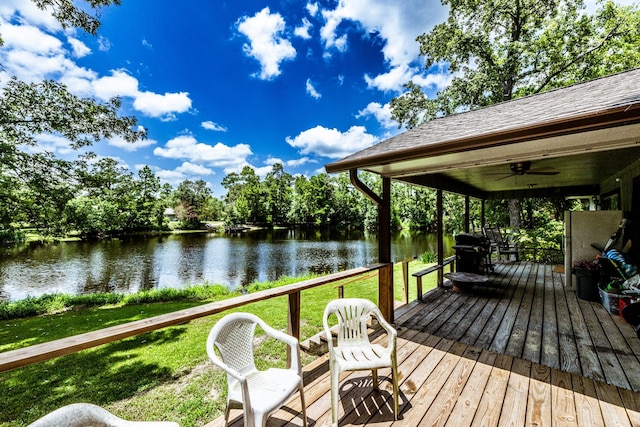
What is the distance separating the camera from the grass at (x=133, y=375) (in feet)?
8.90

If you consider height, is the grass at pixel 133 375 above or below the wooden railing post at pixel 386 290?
below

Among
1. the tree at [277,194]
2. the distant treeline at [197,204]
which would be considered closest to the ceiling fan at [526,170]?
the distant treeline at [197,204]

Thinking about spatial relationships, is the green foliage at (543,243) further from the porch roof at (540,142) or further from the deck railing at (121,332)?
the deck railing at (121,332)

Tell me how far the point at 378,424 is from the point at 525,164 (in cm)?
417

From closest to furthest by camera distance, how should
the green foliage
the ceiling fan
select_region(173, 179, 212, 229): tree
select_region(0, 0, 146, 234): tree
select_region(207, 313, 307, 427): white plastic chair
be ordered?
select_region(207, 313, 307, 427): white plastic chair
the ceiling fan
select_region(0, 0, 146, 234): tree
the green foliage
select_region(173, 179, 212, 229): tree

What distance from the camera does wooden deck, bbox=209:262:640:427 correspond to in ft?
6.37

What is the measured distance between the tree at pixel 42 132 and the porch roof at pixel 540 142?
22.7 ft

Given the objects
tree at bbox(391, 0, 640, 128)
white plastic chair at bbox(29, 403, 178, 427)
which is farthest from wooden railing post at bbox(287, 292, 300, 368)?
tree at bbox(391, 0, 640, 128)

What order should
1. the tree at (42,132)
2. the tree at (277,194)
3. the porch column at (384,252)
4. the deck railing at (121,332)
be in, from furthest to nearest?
the tree at (277,194) < the tree at (42,132) < the porch column at (384,252) < the deck railing at (121,332)

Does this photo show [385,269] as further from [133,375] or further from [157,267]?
[157,267]

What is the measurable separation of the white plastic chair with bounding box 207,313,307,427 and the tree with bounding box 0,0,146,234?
712 centimetres

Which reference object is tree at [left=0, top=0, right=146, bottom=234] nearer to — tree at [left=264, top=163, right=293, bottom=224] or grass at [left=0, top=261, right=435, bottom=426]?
grass at [left=0, top=261, right=435, bottom=426]

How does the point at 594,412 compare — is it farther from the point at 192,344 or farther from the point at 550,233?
the point at 550,233

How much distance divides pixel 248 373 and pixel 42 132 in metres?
8.54
